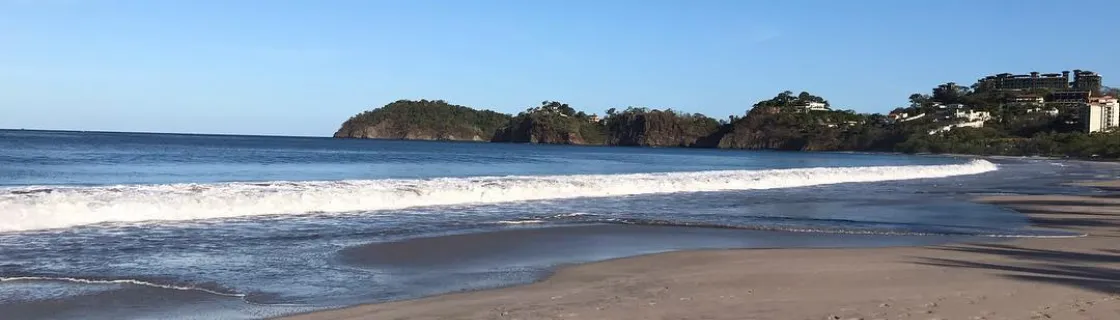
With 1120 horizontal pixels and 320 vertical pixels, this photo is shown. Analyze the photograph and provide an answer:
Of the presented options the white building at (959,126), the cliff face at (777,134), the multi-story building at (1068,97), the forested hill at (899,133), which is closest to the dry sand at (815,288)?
the forested hill at (899,133)

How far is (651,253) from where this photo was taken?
11773mm

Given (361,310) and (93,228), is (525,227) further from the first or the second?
(361,310)

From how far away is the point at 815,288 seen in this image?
8477mm

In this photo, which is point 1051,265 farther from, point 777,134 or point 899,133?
point 777,134

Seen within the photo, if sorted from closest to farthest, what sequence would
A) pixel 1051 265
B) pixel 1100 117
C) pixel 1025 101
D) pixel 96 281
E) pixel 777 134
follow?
pixel 96 281 → pixel 1051 265 → pixel 1100 117 → pixel 777 134 → pixel 1025 101

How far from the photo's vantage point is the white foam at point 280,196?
14.8 metres

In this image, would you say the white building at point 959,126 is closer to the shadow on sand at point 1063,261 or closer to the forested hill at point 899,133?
the forested hill at point 899,133

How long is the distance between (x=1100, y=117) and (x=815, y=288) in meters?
136

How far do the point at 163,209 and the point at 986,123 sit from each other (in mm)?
151814

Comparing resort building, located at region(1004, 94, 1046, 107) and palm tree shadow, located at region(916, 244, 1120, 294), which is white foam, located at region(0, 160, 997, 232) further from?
resort building, located at region(1004, 94, 1046, 107)

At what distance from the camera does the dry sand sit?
7.13 m

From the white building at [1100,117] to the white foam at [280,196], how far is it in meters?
112

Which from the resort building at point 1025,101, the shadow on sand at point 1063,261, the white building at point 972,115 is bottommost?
the shadow on sand at point 1063,261

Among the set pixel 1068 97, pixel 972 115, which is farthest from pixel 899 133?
pixel 1068 97
